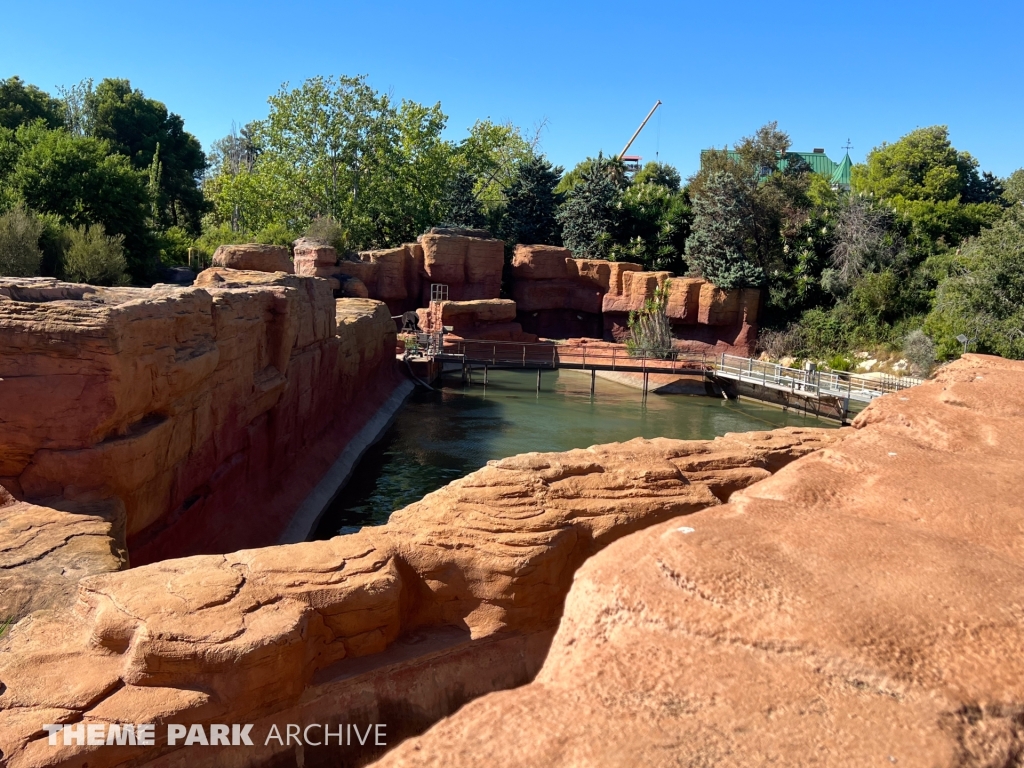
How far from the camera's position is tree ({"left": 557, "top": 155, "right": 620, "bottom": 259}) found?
129 feet

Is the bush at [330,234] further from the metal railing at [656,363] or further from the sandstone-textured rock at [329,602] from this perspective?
the sandstone-textured rock at [329,602]

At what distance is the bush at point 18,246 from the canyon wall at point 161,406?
907 cm

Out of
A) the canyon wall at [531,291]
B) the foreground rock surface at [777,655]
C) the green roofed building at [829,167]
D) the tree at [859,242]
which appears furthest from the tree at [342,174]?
the foreground rock surface at [777,655]

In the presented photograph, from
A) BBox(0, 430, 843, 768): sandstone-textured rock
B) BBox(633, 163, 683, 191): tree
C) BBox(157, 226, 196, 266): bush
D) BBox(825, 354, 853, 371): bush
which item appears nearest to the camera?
BBox(0, 430, 843, 768): sandstone-textured rock

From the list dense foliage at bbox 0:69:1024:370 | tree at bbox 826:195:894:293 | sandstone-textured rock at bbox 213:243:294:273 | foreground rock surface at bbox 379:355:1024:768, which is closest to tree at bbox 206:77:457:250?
dense foliage at bbox 0:69:1024:370

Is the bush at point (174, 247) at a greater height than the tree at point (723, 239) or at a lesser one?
lesser

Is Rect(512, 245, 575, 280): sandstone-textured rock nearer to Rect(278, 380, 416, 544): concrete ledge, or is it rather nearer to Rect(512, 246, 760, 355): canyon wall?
Rect(512, 246, 760, 355): canyon wall

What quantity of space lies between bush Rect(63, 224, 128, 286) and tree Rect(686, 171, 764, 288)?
24.0m

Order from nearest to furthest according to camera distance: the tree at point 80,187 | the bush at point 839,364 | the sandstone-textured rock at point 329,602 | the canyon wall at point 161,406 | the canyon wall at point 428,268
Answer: the sandstone-textured rock at point 329,602, the canyon wall at point 161,406, the tree at point 80,187, the bush at point 839,364, the canyon wall at point 428,268

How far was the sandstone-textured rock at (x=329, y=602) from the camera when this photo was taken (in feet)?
17.3

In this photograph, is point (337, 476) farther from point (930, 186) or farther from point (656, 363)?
point (930, 186)

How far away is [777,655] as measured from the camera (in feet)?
8.45

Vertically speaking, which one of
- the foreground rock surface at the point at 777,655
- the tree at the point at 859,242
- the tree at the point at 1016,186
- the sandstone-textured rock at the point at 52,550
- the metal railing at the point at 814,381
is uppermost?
the tree at the point at 1016,186

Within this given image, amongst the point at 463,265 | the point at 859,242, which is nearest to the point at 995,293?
the point at 859,242
